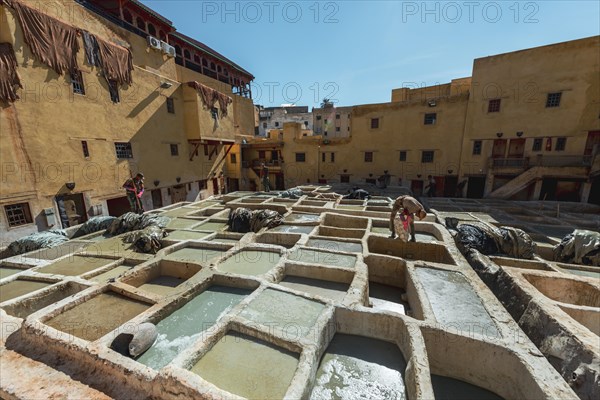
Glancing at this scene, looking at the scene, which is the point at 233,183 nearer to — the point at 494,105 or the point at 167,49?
the point at 167,49

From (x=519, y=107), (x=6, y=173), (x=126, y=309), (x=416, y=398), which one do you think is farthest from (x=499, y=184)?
(x=6, y=173)

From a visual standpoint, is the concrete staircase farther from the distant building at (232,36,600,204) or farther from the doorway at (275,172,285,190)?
the doorway at (275,172,285,190)

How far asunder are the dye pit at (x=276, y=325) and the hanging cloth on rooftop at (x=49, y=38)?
Result: 30.1ft

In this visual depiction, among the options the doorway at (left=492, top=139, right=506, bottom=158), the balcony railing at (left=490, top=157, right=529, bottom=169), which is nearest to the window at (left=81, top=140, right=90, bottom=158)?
the balcony railing at (left=490, top=157, right=529, bottom=169)

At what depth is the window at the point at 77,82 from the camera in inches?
455

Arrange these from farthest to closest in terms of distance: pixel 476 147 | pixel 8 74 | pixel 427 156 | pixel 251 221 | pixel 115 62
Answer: pixel 427 156 < pixel 476 147 < pixel 115 62 < pixel 8 74 < pixel 251 221

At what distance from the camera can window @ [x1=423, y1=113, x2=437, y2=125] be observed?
1900 cm

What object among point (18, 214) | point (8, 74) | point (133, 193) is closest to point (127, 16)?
point (8, 74)

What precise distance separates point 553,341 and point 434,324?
2.13 m

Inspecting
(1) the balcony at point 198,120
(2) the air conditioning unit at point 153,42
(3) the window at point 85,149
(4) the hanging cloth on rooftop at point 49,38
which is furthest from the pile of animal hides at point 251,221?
(2) the air conditioning unit at point 153,42

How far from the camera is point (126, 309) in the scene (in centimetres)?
484

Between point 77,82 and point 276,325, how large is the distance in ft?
49.8

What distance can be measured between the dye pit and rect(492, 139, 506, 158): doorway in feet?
48.3

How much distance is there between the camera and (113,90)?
1337 cm
